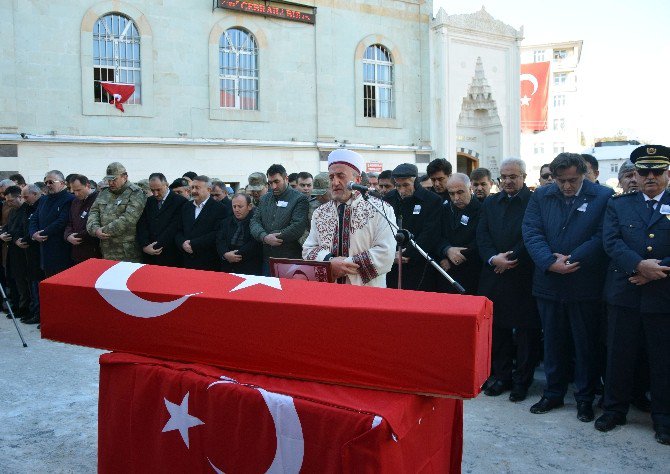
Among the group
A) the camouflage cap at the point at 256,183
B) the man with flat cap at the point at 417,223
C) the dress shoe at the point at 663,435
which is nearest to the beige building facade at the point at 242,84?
the camouflage cap at the point at 256,183

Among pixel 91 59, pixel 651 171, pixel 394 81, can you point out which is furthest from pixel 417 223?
pixel 394 81

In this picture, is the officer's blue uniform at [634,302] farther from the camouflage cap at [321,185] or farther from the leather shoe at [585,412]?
the camouflage cap at [321,185]

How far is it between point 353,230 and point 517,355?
2356 millimetres

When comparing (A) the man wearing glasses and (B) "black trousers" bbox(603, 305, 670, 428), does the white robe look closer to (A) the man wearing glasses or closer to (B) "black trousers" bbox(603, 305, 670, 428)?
(B) "black trousers" bbox(603, 305, 670, 428)

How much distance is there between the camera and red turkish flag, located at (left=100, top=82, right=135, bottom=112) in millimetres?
17250

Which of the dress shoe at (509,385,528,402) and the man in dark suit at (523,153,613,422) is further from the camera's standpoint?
the dress shoe at (509,385,528,402)

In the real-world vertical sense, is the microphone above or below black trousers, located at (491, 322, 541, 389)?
above

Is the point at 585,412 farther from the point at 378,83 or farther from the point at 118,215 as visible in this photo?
the point at 378,83

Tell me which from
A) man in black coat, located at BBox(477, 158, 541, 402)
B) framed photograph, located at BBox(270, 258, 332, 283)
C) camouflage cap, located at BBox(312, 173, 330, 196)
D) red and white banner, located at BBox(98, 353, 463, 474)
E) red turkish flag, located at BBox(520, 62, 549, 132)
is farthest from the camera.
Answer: red turkish flag, located at BBox(520, 62, 549, 132)

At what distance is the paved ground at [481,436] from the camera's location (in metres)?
3.92

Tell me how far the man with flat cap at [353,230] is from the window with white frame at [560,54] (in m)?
66.2

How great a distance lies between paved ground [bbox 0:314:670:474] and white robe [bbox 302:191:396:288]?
4.41 feet

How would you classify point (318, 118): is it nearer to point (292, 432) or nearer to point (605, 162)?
point (605, 162)

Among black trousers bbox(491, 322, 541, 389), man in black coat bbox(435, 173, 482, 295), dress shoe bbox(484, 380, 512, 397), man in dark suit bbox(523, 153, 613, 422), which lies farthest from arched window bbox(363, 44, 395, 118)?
man in dark suit bbox(523, 153, 613, 422)
